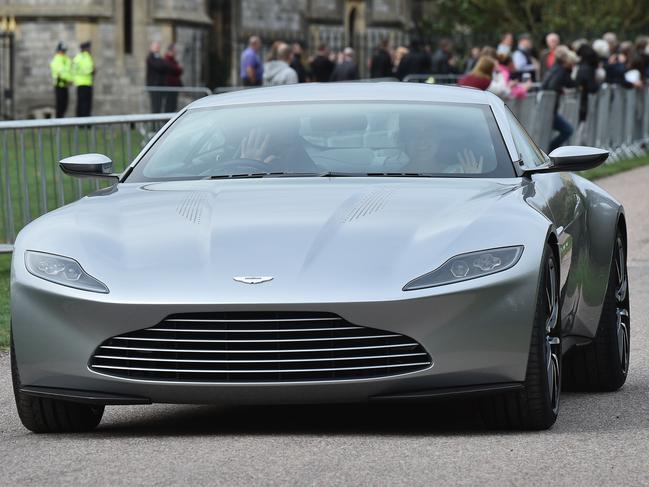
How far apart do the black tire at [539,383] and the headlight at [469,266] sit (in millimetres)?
142

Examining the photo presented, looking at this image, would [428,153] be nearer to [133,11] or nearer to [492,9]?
[133,11]

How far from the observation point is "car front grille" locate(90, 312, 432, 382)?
6.25m

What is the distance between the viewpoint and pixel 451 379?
20.8 ft

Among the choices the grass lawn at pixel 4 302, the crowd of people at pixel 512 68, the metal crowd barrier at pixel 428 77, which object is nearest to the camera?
the grass lawn at pixel 4 302

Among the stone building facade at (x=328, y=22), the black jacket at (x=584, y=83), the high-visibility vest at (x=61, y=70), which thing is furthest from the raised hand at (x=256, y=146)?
the stone building facade at (x=328, y=22)

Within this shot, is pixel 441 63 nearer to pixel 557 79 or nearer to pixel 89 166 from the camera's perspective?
pixel 557 79

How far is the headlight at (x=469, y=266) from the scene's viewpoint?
6.28 meters

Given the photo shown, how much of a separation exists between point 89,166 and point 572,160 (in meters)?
2.03

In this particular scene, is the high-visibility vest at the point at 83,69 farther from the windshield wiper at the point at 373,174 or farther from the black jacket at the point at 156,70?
the windshield wiper at the point at 373,174

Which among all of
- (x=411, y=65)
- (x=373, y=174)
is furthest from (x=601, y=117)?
(x=373, y=174)

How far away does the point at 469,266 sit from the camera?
6.34 metres

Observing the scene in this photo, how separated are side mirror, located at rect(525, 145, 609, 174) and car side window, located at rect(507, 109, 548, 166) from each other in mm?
161

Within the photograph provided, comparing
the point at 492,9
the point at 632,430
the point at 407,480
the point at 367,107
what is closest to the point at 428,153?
the point at 367,107

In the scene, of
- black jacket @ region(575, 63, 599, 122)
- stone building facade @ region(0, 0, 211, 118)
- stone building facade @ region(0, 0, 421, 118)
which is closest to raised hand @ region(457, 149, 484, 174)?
black jacket @ region(575, 63, 599, 122)
